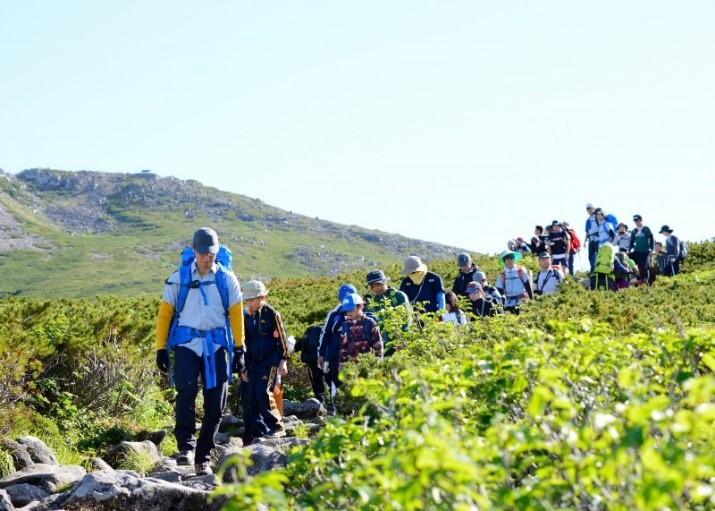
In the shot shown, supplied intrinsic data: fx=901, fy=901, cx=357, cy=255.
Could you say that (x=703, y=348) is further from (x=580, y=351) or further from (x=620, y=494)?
(x=620, y=494)

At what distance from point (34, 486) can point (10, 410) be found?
6.47 ft

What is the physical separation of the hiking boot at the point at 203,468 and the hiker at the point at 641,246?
16422mm

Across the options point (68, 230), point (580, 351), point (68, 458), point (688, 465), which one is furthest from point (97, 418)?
point (68, 230)

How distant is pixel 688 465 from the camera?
2.79m

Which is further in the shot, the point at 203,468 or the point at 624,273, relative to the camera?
the point at 624,273

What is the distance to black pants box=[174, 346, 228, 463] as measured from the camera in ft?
27.8

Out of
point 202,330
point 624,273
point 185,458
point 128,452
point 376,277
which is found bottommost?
point 128,452

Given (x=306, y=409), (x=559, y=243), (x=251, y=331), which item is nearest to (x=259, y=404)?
(x=251, y=331)

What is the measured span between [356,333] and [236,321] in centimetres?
243

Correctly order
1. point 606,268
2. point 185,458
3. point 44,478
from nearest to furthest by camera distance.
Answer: point 44,478 → point 185,458 → point 606,268

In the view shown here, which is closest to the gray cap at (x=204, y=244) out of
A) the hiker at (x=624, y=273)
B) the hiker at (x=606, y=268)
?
the hiker at (x=606, y=268)

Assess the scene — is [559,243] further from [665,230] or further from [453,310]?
[453,310]

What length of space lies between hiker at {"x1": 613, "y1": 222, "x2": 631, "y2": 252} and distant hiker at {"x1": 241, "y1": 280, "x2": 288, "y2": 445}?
15.9 metres

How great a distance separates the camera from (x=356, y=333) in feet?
35.3
